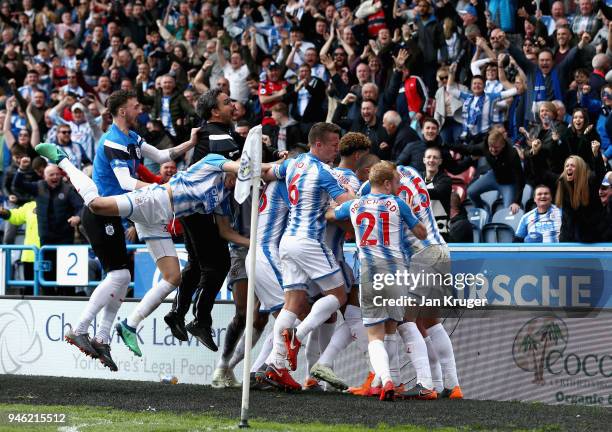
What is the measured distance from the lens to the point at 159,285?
10422 millimetres

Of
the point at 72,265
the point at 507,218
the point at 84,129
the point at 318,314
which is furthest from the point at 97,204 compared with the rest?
the point at 84,129

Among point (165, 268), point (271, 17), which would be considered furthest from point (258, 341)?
point (271, 17)

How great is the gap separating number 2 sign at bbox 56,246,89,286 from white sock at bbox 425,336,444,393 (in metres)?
5.51

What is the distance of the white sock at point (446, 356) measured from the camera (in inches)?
393

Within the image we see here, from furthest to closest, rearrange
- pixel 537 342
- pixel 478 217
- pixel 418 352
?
1. pixel 478 217
2. pixel 537 342
3. pixel 418 352

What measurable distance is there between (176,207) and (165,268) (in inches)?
25.2

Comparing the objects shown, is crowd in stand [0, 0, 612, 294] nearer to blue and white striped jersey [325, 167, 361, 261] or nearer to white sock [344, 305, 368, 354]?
blue and white striped jersey [325, 167, 361, 261]

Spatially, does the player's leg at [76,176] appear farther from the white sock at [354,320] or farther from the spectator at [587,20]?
the spectator at [587,20]

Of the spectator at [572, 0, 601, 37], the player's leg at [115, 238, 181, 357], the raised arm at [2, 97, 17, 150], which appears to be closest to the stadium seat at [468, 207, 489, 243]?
the spectator at [572, 0, 601, 37]

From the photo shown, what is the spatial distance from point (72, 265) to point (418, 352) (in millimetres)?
6068

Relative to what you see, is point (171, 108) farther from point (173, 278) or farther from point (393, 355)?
point (393, 355)

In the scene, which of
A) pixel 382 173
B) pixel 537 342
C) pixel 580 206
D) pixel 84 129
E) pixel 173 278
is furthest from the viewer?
pixel 84 129

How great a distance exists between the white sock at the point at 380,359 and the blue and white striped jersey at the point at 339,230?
1.22 metres

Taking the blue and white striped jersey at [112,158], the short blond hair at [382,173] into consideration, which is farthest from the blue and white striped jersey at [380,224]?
the blue and white striped jersey at [112,158]
